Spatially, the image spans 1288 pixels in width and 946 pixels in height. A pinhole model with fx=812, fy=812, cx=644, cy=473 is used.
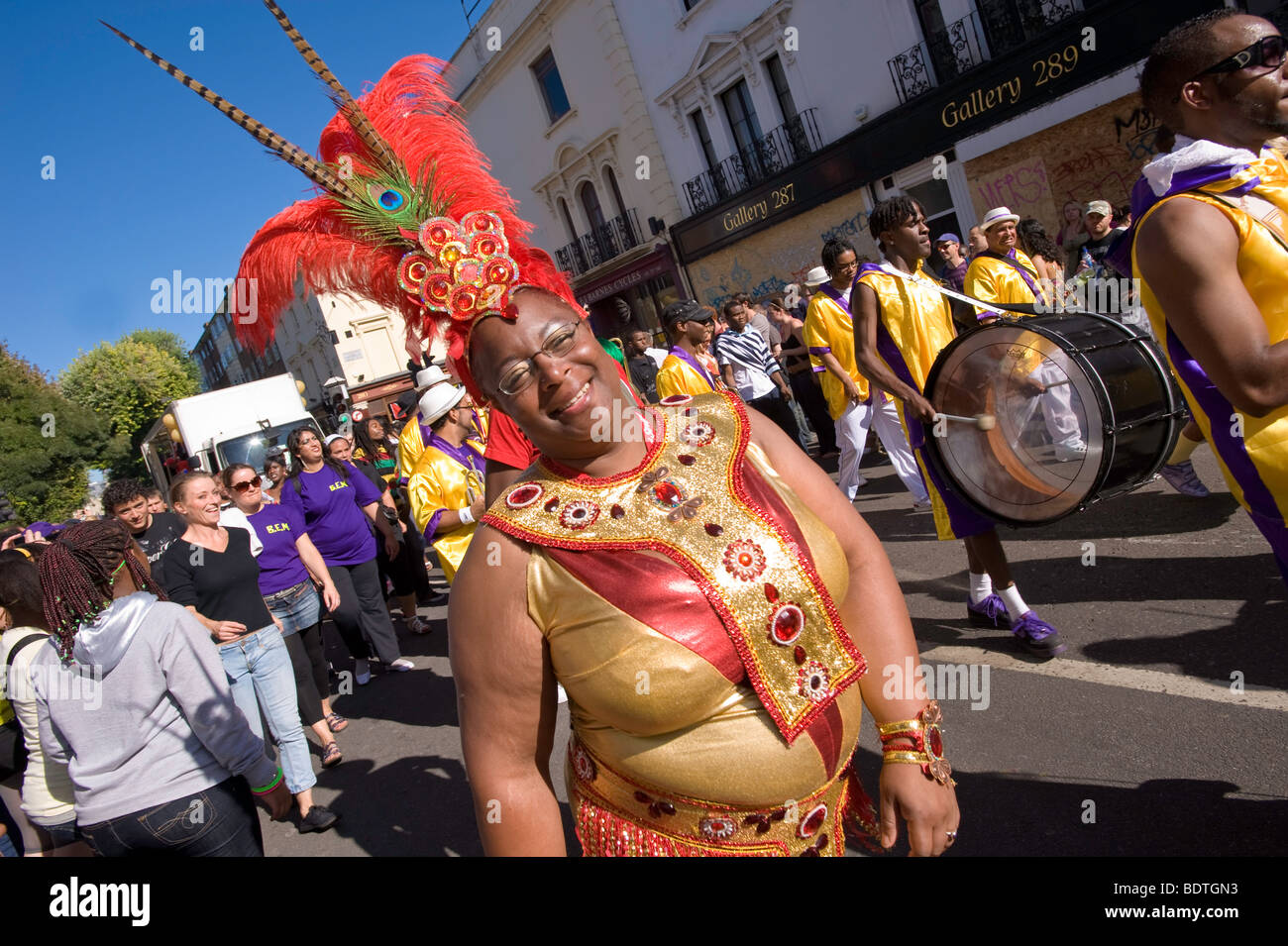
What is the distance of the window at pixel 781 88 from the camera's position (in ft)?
56.9

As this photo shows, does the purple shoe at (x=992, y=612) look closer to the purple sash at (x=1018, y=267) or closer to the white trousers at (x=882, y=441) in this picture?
the white trousers at (x=882, y=441)

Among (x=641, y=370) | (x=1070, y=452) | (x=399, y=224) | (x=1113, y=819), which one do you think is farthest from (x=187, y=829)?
(x=641, y=370)

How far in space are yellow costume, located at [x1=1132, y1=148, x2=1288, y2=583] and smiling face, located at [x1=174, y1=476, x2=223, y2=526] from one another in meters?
4.27

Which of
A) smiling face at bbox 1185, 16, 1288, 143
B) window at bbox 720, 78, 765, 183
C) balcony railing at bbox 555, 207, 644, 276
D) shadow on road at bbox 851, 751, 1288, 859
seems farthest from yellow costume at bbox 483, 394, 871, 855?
balcony railing at bbox 555, 207, 644, 276

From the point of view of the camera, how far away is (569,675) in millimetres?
1508

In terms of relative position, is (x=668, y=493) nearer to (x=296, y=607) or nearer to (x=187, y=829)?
(x=187, y=829)

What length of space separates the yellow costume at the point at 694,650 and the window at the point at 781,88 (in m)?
17.8

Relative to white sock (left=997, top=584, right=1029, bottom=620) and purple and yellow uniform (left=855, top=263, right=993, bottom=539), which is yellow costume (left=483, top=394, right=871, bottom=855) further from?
purple and yellow uniform (left=855, top=263, right=993, bottom=539)

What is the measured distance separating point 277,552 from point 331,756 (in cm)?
133

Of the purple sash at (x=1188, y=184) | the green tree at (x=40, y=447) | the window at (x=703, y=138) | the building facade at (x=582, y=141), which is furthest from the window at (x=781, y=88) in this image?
the green tree at (x=40, y=447)
